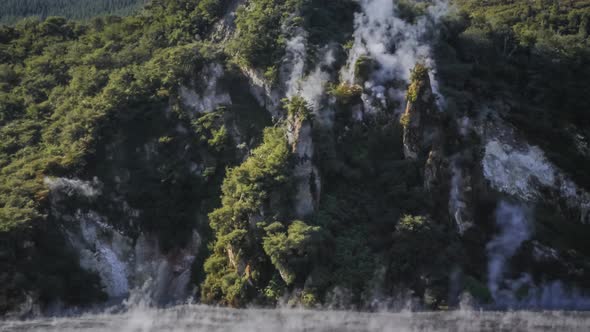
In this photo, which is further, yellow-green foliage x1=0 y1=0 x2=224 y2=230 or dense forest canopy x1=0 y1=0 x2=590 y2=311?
yellow-green foliage x1=0 y1=0 x2=224 y2=230

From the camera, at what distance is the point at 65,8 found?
9719 centimetres

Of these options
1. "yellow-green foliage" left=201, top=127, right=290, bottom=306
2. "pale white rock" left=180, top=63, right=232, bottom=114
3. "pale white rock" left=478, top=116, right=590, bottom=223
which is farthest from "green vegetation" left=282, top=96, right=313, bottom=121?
"pale white rock" left=478, top=116, right=590, bottom=223

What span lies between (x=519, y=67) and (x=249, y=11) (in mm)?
26791

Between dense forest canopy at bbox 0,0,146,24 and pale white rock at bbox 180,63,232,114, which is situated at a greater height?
dense forest canopy at bbox 0,0,146,24

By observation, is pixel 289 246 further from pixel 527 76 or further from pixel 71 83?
pixel 527 76

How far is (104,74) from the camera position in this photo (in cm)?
6381

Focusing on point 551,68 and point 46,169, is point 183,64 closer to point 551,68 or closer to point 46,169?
point 46,169

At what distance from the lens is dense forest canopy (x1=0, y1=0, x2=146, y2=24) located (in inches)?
3696

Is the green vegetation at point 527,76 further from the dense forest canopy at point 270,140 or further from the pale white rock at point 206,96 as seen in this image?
the pale white rock at point 206,96

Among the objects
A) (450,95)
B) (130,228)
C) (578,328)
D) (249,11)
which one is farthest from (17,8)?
(578,328)

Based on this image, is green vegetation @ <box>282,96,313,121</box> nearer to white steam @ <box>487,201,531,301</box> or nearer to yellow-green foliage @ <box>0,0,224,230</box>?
yellow-green foliage @ <box>0,0,224,230</box>

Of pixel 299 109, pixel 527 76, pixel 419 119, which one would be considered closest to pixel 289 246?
pixel 299 109

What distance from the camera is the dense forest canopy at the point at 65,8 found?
93875 millimetres

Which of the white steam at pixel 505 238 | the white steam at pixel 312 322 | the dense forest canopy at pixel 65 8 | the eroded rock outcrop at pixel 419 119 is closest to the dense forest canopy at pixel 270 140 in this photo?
the eroded rock outcrop at pixel 419 119
